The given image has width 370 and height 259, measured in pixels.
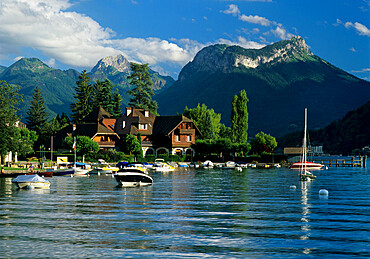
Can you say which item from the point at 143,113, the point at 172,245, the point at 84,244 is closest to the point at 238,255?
the point at 172,245

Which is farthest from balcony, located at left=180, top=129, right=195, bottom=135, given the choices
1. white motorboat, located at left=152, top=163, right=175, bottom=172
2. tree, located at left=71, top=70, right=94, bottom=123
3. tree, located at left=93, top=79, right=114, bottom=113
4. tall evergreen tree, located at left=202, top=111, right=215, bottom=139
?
tree, located at left=71, top=70, right=94, bottom=123

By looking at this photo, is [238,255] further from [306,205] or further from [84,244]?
[306,205]

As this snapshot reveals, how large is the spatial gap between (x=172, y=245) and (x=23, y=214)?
17013mm

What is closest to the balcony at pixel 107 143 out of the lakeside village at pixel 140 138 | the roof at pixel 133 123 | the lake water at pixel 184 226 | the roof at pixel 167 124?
the lakeside village at pixel 140 138

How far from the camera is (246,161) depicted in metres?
137

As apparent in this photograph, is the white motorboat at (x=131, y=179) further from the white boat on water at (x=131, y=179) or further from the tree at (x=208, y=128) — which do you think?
the tree at (x=208, y=128)

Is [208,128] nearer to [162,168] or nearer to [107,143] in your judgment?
[107,143]

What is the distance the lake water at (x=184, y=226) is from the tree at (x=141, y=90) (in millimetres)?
112483

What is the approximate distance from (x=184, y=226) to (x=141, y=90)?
5314 inches

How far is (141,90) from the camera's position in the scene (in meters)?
163

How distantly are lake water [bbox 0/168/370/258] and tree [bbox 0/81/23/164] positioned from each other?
143 feet

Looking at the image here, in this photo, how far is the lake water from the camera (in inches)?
933

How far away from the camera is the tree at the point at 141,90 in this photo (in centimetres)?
16227

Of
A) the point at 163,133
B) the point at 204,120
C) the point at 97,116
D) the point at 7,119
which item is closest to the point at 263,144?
the point at 204,120
